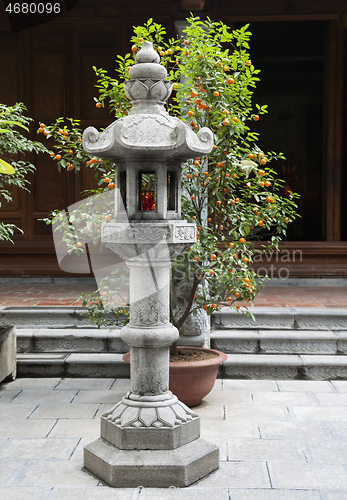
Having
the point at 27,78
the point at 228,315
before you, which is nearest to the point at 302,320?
the point at 228,315

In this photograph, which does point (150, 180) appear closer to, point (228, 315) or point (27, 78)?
point (228, 315)

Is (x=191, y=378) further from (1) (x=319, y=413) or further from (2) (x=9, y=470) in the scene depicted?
(2) (x=9, y=470)

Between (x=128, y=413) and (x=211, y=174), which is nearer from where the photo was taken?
(x=128, y=413)

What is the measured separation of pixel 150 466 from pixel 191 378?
119cm

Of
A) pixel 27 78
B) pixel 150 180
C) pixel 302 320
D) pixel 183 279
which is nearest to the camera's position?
pixel 150 180

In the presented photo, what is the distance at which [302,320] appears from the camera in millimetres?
5797

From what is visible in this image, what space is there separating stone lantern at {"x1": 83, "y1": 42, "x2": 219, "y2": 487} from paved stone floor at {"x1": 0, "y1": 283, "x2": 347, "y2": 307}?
2.97 meters

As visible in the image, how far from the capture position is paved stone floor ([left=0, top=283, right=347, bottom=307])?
20.8 ft

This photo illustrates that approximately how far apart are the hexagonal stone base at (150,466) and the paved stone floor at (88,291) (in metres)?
3.11

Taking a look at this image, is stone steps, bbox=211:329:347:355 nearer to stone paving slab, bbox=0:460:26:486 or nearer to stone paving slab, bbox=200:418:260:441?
stone paving slab, bbox=200:418:260:441

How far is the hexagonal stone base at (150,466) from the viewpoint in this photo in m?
3.15

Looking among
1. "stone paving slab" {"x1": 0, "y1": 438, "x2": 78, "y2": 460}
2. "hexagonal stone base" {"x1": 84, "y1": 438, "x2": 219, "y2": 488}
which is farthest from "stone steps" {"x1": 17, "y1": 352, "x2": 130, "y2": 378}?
"hexagonal stone base" {"x1": 84, "y1": 438, "x2": 219, "y2": 488}

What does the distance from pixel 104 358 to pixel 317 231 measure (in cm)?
755

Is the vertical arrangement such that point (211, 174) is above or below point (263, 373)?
above
